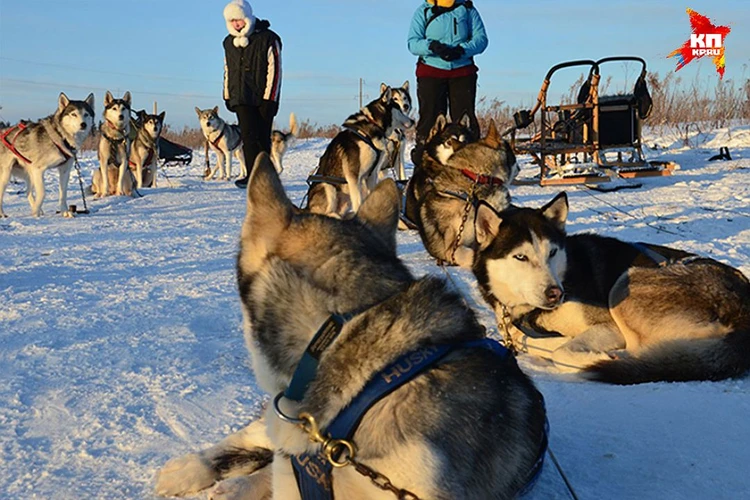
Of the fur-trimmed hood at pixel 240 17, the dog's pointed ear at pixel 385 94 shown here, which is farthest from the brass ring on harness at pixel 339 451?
the dog's pointed ear at pixel 385 94

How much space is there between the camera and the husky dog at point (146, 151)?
1057 cm

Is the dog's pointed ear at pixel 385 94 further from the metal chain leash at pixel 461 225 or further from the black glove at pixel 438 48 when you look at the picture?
the metal chain leash at pixel 461 225

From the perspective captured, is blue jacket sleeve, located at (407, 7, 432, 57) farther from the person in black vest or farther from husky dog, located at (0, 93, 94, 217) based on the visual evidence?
husky dog, located at (0, 93, 94, 217)

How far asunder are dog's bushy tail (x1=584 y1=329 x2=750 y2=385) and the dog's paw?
1.54 m

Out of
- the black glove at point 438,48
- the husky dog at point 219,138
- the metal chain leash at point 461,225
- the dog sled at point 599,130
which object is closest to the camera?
the metal chain leash at point 461,225

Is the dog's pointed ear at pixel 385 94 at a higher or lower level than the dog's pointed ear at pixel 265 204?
higher

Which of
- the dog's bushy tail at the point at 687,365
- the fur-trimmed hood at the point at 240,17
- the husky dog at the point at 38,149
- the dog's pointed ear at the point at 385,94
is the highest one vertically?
the fur-trimmed hood at the point at 240,17

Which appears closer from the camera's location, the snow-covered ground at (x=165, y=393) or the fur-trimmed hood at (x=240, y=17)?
the snow-covered ground at (x=165, y=393)

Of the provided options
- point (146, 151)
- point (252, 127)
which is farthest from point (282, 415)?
point (146, 151)

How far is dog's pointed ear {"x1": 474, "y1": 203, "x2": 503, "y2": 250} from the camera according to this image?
3115mm

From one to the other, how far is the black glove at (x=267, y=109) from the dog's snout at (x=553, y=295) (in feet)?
14.6

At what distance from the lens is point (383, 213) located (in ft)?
5.16

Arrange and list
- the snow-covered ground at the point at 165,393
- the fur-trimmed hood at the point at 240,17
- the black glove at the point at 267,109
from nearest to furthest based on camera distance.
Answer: the snow-covered ground at the point at 165,393 → the fur-trimmed hood at the point at 240,17 → the black glove at the point at 267,109

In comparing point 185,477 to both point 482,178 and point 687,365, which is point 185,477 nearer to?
point 687,365
